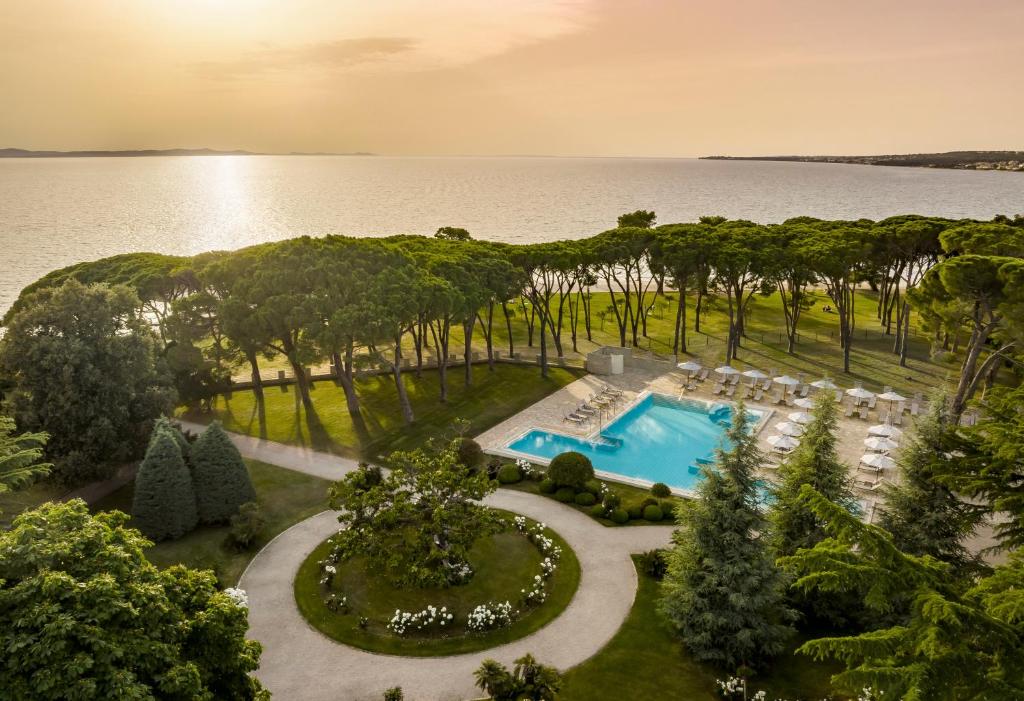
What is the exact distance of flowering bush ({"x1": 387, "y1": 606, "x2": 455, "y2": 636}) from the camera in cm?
2075

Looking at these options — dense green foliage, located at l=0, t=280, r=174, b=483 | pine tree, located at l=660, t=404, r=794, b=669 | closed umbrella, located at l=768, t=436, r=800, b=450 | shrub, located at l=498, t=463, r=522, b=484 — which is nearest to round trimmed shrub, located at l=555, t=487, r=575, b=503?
shrub, located at l=498, t=463, r=522, b=484

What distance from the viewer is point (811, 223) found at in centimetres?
5866

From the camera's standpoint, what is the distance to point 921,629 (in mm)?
9594

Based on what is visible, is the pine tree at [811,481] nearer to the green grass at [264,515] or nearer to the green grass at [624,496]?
the green grass at [624,496]

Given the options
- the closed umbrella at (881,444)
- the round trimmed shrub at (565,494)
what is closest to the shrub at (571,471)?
the round trimmed shrub at (565,494)

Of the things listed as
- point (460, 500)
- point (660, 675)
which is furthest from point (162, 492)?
point (660, 675)

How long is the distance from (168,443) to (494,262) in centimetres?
2307

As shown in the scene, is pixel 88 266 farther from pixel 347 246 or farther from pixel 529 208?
pixel 529 208

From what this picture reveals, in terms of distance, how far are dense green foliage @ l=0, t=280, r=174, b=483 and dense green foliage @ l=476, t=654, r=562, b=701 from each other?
22.0 meters

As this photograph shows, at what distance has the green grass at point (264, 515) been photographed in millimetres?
24625

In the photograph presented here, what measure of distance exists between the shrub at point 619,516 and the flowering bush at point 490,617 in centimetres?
753

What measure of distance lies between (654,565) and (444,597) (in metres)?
7.99

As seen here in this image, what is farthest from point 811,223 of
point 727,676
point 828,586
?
point 828,586

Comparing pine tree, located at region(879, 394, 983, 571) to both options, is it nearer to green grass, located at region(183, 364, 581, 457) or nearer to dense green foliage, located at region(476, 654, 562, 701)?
dense green foliage, located at region(476, 654, 562, 701)
